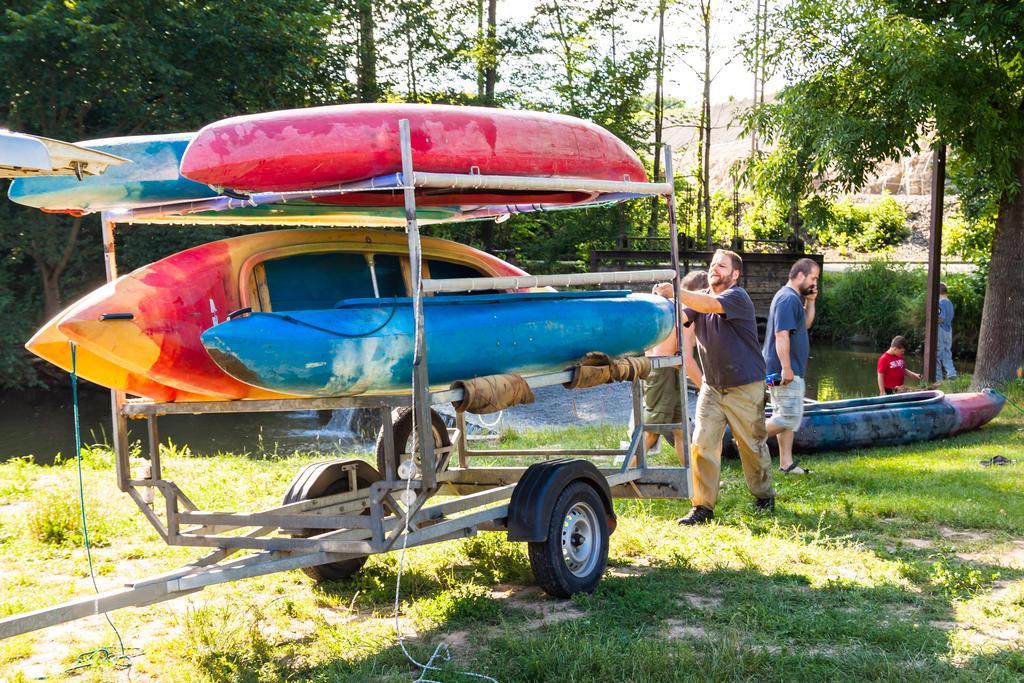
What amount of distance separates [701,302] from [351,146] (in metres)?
3.18

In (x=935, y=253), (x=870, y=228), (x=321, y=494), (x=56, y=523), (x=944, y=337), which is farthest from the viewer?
(x=870, y=228)

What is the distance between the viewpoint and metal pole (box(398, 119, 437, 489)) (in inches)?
191

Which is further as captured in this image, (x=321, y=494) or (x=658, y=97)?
(x=658, y=97)

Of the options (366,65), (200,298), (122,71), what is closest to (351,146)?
(200,298)

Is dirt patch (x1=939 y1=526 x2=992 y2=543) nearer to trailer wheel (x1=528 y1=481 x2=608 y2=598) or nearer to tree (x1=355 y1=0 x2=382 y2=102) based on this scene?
trailer wheel (x1=528 y1=481 x2=608 y2=598)

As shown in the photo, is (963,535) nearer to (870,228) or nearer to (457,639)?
(457,639)

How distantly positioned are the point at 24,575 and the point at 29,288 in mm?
18172

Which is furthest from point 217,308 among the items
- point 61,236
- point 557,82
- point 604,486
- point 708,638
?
point 557,82

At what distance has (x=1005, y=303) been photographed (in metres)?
16.5

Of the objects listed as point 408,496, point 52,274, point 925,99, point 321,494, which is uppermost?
point 925,99

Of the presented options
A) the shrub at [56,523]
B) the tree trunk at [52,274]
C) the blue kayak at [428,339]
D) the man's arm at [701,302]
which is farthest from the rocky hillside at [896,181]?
the shrub at [56,523]

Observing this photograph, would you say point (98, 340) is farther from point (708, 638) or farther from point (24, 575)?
point (708, 638)

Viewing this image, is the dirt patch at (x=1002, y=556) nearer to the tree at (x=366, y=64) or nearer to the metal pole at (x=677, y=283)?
the metal pole at (x=677, y=283)

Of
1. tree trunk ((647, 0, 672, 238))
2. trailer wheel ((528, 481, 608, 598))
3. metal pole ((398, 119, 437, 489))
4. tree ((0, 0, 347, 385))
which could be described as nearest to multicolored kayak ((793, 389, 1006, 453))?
trailer wheel ((528, 481, 608, 598))
